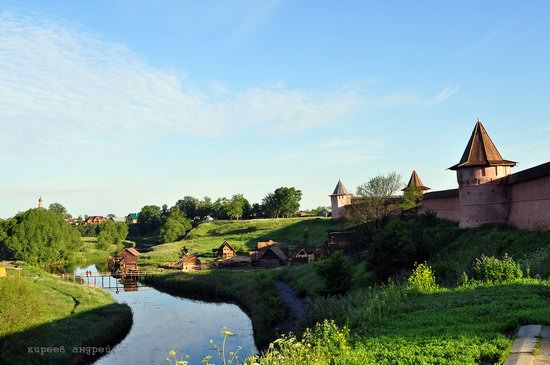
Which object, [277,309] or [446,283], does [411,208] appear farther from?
[446,283]

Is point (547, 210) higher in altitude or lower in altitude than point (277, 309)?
higher

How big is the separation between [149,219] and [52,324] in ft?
383

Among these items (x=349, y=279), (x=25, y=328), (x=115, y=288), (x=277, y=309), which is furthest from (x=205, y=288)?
Answer: (x=25, y=328)

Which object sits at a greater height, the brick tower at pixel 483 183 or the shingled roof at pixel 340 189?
the shingled roof at pixel 340 189

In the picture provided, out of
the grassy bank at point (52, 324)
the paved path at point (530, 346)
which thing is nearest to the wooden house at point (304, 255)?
the grassy bank at point (52, 324)

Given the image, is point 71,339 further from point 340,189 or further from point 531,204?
point 340,189

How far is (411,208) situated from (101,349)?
36106 millimetres

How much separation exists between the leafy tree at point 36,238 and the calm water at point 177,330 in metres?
22.8

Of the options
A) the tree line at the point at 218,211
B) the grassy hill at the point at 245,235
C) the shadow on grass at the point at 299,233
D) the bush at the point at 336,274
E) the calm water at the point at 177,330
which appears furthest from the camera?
the tree line at the point at 218,211

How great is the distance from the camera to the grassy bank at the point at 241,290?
95.0 feet

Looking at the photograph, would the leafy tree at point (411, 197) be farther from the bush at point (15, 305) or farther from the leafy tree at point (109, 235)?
the leafy tree at point (109, 235)

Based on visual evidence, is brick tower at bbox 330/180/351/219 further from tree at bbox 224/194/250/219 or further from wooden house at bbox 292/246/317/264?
tree at bbox 224/194/250/219

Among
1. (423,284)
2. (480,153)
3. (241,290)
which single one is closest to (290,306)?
(241,290)

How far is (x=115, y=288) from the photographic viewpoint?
170 ft
